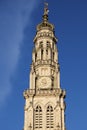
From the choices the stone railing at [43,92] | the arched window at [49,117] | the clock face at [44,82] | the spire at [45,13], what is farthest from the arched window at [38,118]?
the spire at [45,13]

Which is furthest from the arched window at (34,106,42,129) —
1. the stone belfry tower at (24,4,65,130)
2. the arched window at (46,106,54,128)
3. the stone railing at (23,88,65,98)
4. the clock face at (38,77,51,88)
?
the clock face at (38,77,51,88)

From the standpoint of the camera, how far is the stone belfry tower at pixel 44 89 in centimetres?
10144

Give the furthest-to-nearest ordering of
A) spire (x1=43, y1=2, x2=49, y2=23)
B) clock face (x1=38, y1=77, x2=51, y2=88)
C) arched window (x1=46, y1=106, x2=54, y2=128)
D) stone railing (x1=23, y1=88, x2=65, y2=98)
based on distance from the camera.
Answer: spire (x1=43, y1=2, x2=49, y2=23), clock face (x1=38, y1=77, x2=51, y2=88), stone railing (x1=23, y1=88, x2=65, y2=98), arched window (x1=46, y1=106, x2=54, y2=128)

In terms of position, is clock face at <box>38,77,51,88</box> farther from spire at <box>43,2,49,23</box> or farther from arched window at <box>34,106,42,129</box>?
spire at <box>43,2,49,23</box>

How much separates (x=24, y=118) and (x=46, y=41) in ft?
74.5

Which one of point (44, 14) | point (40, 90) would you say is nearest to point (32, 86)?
point (40, 90)

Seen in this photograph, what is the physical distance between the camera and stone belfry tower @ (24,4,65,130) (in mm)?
101438

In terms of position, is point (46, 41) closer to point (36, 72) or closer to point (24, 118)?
point (36, 72)

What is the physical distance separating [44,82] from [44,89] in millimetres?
2430

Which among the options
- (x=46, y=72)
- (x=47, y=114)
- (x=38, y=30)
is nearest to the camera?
(x=47, y=114)

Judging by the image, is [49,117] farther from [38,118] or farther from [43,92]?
[43,92]

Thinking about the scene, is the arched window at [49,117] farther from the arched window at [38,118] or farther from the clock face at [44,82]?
the clock face at [44,82]

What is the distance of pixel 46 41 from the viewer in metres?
116

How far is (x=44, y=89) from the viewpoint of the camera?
348ft
